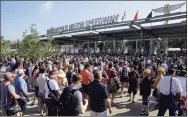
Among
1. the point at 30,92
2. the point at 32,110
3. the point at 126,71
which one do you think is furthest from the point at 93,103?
the point at 30,92

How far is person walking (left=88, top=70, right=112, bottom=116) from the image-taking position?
563 centimetres

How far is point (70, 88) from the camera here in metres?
5.14

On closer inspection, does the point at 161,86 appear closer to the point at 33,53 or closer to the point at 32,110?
the point at 32,110

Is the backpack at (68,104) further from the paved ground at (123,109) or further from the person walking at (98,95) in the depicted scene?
the paved ground at (123,109)

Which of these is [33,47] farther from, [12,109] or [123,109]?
[12,109]

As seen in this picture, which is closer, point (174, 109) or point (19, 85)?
point (174, 109)

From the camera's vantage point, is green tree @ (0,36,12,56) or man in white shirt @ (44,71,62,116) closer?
man in white shirt @ (44,71,62,116)

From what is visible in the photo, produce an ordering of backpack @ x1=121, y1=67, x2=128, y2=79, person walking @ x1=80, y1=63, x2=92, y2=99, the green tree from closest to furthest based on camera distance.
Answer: person walking @ x1=80, y1=63, x2=92, y2=99, backpack @ x1=121, y1=67, x2=128, y2=79, the green tree

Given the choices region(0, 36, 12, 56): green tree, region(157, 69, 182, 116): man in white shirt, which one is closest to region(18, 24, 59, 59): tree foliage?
region(0, 36, 12, 56): green tree

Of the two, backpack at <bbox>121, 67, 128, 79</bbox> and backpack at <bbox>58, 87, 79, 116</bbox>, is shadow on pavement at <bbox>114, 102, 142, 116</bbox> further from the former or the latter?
backpack at <bbox>58, 87, 79, 116</bbox>

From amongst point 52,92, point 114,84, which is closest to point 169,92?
point 52,92

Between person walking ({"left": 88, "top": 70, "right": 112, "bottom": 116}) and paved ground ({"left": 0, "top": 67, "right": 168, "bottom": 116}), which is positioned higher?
person walking ({"left": 88, "top": 70, "right": 112, "bottom": 116})

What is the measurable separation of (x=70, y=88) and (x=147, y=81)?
4.47 meters

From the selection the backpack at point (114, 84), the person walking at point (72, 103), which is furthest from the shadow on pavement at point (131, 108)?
the person walking at point (72, 103)
